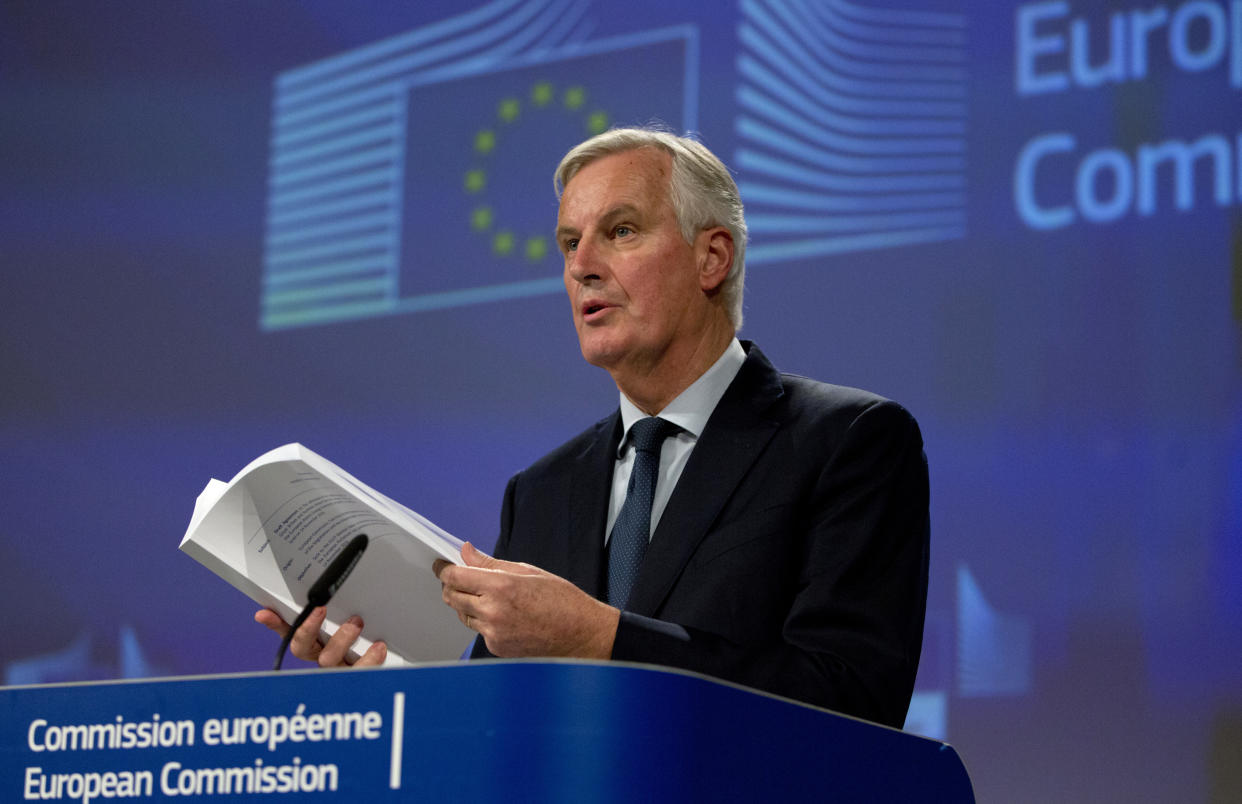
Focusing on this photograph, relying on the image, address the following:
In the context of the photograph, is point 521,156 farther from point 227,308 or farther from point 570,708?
point 570,708

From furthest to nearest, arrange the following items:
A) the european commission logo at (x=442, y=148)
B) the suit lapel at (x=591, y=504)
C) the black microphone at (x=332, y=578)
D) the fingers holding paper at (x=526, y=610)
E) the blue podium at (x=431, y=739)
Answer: the european commission logo at (x=442, y=148)
the suit lapel at (x=591, y=504)
the black microphone at (x=332, y=578)
the fingers holding paper at (x=526, y=610)
the blue podium at (x=431, y=739)

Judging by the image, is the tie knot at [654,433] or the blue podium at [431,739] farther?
the tie knot at [654,433]

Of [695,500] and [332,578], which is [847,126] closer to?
[695,500]

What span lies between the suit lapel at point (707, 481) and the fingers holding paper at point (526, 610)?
40 cm

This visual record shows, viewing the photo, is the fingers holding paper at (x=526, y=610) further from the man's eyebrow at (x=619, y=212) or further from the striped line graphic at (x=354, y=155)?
the striped line graphic at (x=354, y=155)

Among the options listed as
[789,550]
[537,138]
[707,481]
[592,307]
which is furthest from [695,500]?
[537,138]

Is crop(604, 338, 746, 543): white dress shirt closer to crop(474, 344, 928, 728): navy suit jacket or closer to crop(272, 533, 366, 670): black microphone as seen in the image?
crop(474, 344, 928, 728): navy suit jacket

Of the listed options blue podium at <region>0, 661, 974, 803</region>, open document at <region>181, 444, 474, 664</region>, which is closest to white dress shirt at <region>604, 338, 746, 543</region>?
open document at <region>181, 444, 474, 664</region>

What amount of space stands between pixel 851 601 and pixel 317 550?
0.66 meters

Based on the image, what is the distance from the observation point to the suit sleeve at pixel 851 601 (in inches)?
60.7

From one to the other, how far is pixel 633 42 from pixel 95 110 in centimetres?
191

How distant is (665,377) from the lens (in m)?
2.12

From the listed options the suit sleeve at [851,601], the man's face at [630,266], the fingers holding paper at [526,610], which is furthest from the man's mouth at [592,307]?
the fingers holding paper at [526,610]

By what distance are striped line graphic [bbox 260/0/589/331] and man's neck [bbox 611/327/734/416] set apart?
1741mm
